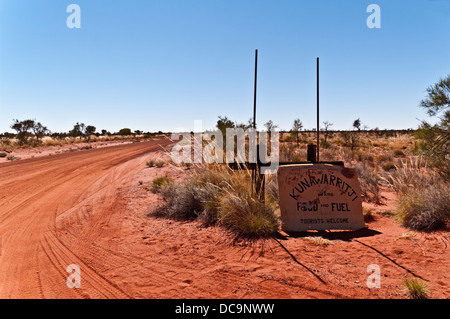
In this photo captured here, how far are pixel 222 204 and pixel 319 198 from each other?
190 cm

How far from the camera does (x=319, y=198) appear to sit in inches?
222

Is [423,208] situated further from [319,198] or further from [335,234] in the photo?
[319,198]

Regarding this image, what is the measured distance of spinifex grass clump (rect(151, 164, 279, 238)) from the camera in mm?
5121

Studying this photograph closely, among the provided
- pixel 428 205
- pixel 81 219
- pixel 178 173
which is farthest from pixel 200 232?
pixel 178 173

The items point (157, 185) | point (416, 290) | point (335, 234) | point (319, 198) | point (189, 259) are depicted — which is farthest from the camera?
point (157, 185)

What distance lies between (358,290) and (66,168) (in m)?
13.6

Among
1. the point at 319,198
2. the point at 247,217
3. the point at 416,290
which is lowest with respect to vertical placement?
the point at 416,290

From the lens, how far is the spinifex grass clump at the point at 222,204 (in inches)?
202

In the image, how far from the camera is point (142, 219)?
6.27m

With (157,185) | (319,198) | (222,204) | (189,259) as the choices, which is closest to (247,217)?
(222,204)

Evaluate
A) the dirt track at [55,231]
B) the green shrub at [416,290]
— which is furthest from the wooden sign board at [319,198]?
the dirt track at [55,231]

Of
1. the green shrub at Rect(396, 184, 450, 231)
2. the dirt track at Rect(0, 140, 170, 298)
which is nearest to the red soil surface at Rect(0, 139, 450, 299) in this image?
the dirt track at Rect(0, 140, 170, 298)

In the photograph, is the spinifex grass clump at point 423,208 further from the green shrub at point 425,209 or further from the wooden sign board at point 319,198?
the wooden sign board at point 319,198
